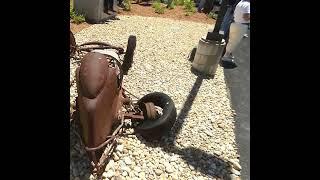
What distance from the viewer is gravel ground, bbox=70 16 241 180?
5094 millimetres

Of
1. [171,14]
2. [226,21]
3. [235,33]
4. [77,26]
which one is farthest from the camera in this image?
[171,14]

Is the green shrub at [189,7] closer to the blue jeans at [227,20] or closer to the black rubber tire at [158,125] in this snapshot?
the blue jeans at [227,20]

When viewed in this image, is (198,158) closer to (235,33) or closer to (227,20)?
(235,33)

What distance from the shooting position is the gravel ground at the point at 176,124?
5094mm

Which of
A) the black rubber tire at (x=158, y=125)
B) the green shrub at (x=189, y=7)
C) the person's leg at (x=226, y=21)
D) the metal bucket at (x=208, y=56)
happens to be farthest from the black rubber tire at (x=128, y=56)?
the green shrub at (x=189, y=7)

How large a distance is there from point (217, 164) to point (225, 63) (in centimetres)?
602

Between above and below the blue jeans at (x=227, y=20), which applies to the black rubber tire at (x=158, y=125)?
below

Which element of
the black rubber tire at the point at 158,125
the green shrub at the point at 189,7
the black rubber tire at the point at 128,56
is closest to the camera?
the black rubber tire at the point at 158,125

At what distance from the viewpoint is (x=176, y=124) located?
6.62 meters

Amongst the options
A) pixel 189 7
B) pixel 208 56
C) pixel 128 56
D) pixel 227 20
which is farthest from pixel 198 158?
pixel 189 7

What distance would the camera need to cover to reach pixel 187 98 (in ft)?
26.1

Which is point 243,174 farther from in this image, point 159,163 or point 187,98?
point 187,98

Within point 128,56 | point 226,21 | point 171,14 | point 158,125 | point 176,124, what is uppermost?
point 226,21
